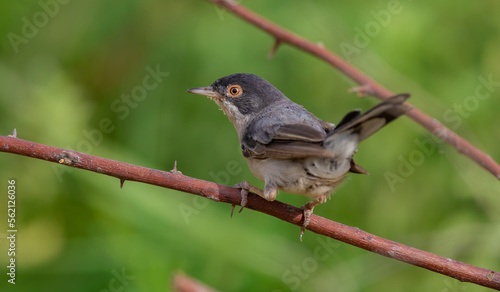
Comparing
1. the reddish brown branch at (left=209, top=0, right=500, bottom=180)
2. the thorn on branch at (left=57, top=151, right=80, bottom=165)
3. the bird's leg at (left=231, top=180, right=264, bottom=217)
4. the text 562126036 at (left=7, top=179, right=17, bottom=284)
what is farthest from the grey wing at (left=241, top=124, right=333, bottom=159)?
the text 562126036 at (left=7, top=179, right=17, bottom=284)

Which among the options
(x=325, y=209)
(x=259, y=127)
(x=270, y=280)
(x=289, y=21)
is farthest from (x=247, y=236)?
(x=289, y=21)

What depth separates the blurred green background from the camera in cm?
446

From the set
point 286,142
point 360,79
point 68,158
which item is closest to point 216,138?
point 286,142

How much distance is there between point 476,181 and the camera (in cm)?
452

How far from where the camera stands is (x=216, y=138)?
17.1ft

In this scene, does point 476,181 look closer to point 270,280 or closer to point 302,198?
point 302,198

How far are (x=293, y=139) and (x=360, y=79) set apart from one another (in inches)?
23.9

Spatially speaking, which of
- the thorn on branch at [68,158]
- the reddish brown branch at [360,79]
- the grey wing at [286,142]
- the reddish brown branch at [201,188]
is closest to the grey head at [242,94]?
the grey wing at [286,142]

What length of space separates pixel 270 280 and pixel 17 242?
2044 mm

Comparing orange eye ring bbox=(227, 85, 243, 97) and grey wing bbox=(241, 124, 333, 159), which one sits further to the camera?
orange eye ring bbox=(227, 85, 243, 97)

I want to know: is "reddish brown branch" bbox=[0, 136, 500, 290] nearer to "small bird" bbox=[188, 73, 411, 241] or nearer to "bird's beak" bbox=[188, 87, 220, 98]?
"small bird" bbox=[188, 73, 411, 241]

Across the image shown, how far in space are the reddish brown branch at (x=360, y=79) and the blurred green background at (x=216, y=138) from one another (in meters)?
1.24

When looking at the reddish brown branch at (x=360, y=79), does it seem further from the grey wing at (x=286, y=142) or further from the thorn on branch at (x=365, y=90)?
the grey wing at (x=286, y=142)

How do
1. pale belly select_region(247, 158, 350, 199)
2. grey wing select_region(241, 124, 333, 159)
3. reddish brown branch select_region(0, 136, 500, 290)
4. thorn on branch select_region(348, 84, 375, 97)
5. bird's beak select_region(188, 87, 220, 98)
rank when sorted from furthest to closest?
bird's beak select_region(188, 87, 220, 98)
thorn on branch select_region(348, 84, 375, 97)
pale belly select_region(247, 158, 350, 199)
grey wing select_region(241, 124, 333, 159)
reddish brown branch select_region(0, 136, 500, 290)
